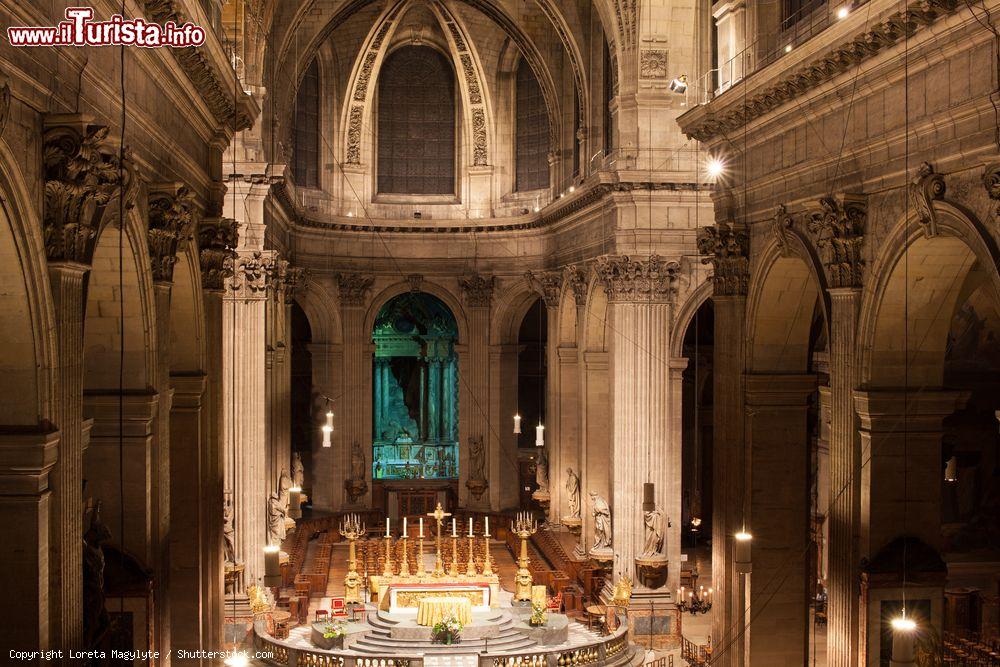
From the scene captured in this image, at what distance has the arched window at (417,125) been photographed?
121 feet

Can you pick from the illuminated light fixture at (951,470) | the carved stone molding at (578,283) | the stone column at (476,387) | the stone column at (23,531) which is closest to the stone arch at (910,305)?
the stone column at (23,531)

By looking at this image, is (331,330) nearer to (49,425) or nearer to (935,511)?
(935,511)

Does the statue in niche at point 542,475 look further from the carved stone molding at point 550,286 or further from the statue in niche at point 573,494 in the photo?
the carved stone molding at point 550,286

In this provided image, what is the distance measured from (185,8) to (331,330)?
23667 mm

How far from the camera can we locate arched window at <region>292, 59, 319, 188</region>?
34219mm

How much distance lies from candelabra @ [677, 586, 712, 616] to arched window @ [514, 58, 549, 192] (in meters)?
13.7

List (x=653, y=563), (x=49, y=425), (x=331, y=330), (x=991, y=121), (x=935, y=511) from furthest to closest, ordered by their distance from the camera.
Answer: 1. (x=331, y=330)
2. (x=653, y=563)
3. (x=935, y=511)
4. (x=991, y=121)
5. (x=49, y=425)

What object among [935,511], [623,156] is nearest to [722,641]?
[935,511]

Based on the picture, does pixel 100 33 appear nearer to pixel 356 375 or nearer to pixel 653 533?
pixel 653 533

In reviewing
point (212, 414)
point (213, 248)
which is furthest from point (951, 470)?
point (213, 248)

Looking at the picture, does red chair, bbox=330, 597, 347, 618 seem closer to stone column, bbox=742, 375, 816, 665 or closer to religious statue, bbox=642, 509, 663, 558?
religious statue, bbox=642, 509, 663, 558

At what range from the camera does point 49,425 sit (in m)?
8.62

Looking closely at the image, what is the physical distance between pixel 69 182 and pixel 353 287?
26750 mm

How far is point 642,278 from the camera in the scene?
2561 centimetres
